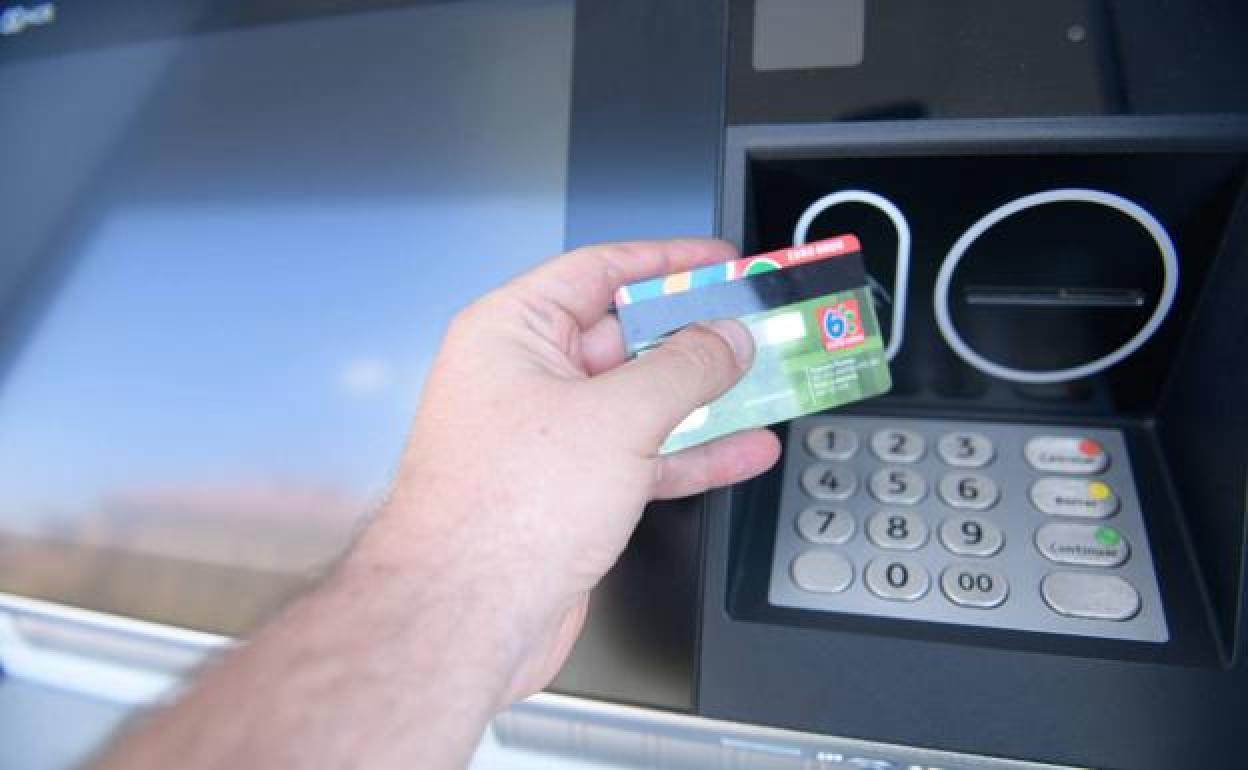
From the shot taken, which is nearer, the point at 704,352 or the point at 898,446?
the point at 704,352

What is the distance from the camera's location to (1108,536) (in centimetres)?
80

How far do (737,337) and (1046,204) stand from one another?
30 cm

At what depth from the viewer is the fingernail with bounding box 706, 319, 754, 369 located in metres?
0.80

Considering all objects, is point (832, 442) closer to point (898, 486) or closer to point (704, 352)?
point (898, 486)

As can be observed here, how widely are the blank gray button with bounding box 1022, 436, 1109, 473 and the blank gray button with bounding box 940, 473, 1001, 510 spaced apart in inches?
2.1

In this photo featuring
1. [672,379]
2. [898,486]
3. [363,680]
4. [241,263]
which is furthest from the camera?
[241,263]

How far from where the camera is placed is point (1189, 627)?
0.75 meters

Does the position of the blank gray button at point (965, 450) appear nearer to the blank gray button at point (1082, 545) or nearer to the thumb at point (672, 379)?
the blank gray button at point (1082, 545)

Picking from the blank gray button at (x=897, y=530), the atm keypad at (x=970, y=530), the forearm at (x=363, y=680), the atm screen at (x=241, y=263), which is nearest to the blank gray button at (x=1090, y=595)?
the atm keypad at (x=970, y=530)

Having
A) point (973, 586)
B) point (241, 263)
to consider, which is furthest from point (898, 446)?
point (241, 263)

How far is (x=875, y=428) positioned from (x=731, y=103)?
0.35 meters

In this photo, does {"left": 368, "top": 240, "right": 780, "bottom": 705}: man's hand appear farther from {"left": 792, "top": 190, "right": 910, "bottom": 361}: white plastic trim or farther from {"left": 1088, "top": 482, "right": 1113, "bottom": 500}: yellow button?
{"left": 1088, "top": 482, "right": 1113, "bottom": 500}: yellow button

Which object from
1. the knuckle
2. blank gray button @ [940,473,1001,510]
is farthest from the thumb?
blank gray button @ [940,473,1001,510]

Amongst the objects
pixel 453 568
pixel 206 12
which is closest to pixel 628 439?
pixel 453 568
